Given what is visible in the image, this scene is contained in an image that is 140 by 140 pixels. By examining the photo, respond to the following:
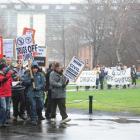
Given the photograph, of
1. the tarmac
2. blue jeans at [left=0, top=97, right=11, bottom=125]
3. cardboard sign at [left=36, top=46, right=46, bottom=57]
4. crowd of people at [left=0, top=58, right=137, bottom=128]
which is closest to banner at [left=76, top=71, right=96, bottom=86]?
cardboard sign at [left=36, top=46, right=46, bottom=57]

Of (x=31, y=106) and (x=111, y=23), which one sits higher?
(x=111, y=23)

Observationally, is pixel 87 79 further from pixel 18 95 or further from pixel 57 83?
pixel 57 83

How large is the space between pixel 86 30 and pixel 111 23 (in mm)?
4181

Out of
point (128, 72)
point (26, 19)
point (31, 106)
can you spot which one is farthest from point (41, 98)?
point (26, 19)

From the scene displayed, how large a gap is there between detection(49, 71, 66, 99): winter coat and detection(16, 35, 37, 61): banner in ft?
6.97

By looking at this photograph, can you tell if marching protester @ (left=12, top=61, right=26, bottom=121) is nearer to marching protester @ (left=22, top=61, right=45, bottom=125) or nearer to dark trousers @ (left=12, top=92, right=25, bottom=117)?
dark trousers @ (left=12, top=92, right=25, bottom=117)

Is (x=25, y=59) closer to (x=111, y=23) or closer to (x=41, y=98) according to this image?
(x=41, y=98)

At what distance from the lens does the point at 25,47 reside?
1945 centimetres

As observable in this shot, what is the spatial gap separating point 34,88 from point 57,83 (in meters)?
0.68

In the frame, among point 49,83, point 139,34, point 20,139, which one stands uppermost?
point 139,34

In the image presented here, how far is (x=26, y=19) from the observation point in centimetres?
7706

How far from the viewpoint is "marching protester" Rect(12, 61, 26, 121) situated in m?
17.6

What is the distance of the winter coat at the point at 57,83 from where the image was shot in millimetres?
17141

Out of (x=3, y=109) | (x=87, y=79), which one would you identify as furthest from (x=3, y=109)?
(x=87, y=79)
